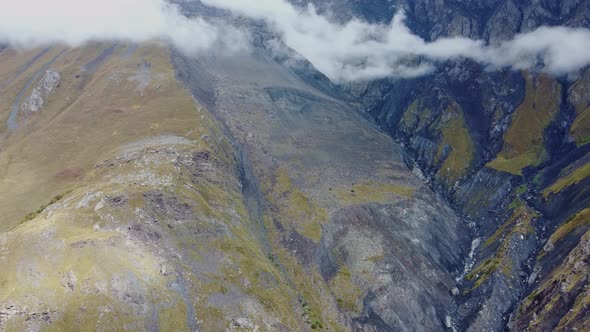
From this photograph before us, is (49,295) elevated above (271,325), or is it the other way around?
(49,295)

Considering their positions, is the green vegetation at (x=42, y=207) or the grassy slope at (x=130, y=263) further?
the green vegetation at (x=42, y=207)

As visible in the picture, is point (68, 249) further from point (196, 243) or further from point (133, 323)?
point (196, 243)

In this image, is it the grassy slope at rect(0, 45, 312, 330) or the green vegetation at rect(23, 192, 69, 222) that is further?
the green vegetation at rect(23, 192, 69, 222)

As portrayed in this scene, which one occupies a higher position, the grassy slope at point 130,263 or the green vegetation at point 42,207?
the grassy slope at point 130,263

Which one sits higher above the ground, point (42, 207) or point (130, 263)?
point (130, 263)

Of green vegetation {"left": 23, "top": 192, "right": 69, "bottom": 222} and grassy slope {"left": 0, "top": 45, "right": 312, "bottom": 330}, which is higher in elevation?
grassy slope {"left": 0, "top": 45, "right": 312, "bottom": 330}

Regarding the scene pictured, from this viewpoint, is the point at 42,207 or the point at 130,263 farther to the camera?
Answer: the point at 42,207

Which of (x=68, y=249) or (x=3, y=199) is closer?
(x=68, y=249)

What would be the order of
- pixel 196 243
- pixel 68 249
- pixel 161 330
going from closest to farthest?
pixel 161 330
pixel 68 249
pixel 196 243

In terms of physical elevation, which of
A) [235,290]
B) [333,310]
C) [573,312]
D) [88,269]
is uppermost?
[573,312]

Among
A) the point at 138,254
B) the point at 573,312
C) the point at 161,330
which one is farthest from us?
the point at 573,312

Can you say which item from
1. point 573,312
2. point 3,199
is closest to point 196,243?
point 3,199
